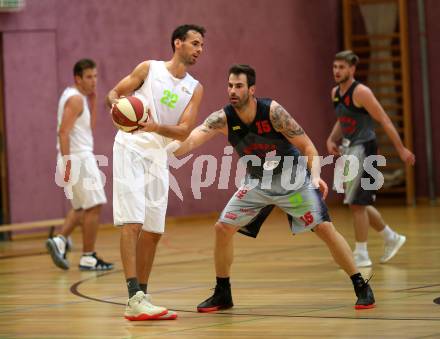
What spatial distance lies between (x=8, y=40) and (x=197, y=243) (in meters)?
3.60

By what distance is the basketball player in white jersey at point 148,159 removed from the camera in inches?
256

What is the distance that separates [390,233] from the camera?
30.4 ft

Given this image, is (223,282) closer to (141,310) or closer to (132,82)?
(141,310)

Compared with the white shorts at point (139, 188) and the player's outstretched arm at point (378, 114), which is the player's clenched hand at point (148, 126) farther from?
the player's outstretched arm at point (378, 114)

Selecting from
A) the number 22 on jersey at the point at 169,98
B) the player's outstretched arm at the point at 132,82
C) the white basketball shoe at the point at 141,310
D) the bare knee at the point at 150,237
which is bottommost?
the white basketball shoe at the point at 141,310

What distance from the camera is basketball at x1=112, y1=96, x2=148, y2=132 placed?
6266 millimetres

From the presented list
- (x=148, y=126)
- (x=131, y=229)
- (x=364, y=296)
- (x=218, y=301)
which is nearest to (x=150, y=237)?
(x=131, y=229)

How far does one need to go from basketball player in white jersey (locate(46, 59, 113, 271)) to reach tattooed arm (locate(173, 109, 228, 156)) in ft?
10.1

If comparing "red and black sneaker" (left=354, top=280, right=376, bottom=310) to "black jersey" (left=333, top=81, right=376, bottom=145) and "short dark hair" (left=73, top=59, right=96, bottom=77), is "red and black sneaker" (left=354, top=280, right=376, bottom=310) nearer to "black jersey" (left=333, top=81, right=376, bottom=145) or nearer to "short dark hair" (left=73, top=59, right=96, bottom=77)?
"black jersey" (left=333, top=81, right=376, bottom=145)

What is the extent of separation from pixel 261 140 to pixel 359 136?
2.61 meters

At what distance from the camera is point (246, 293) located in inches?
299

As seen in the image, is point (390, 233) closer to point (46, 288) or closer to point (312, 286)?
point (312, 286)

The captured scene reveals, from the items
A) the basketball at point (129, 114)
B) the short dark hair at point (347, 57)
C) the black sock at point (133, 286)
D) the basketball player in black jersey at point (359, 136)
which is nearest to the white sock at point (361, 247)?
the basketball player in black jersey at point (359, 136)

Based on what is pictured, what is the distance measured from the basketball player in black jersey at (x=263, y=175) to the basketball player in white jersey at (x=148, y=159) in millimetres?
198
